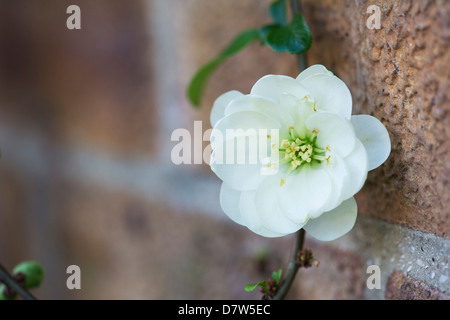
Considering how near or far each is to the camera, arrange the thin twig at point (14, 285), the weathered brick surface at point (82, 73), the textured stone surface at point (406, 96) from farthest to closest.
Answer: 1. the weathered brick surface at point (82, 73)
2. the thin twig at point (14, 285)
3. the textured stone surface at point (406, 96)

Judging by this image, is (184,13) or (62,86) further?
(62,86)

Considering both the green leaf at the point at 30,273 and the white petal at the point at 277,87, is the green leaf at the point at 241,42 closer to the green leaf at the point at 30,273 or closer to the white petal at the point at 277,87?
the white petal at the point at 277,87

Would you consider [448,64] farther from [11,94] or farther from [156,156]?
[11,94]

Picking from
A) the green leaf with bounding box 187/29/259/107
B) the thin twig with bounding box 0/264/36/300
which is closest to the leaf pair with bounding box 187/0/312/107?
the green leaf with bounding box 187/29/259/107

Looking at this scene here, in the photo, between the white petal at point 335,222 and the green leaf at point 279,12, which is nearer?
the white petal at point 335,222

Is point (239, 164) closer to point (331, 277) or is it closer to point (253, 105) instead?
point (253, 105)

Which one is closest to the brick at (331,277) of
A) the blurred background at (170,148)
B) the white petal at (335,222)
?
the blurred background at (170,148)
